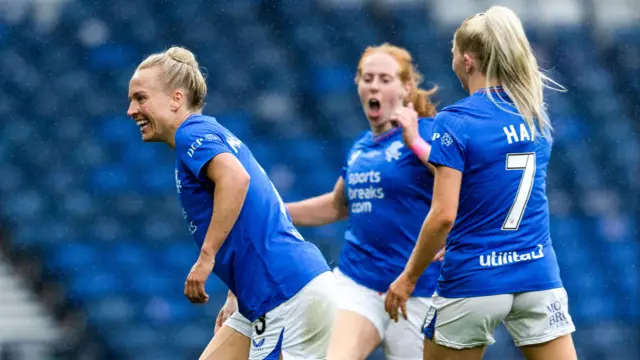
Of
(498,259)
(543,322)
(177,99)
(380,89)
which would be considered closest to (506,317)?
(543,322)

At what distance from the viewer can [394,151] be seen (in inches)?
225

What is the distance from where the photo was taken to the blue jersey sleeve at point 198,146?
4160 millimetres

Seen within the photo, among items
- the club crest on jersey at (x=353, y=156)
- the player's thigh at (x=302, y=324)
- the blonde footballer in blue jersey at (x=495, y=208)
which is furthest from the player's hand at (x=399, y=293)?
the club crest on jersey at (x=353, y=156)

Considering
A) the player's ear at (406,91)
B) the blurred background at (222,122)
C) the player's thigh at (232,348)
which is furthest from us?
the blurred background at (222,122)

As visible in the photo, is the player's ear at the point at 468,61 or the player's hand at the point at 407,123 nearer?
the player's ear at the point at 468,61

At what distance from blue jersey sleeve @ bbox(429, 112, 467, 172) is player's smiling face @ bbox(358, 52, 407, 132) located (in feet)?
5.23

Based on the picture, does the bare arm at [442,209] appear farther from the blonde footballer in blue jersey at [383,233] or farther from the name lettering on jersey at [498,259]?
the blonde footballer in blue jersey at [383,233]

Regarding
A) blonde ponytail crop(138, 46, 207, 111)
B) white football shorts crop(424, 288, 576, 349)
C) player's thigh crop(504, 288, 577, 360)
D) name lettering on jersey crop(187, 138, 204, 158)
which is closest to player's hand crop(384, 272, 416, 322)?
white football shorts crop(424, 288, 576, 349)

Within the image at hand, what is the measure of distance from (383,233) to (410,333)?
0.54 meters

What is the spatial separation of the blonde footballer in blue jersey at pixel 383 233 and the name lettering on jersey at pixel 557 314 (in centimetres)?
131

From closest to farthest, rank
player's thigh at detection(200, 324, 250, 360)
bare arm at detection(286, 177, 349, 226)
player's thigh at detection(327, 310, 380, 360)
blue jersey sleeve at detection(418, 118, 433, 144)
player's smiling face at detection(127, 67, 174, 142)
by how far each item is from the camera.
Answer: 1. player's smiling face at detection(127, 67, 174, 142)
2. player's thigh at detection(200, 324, 250, 360)
3. player's thigh at detection(327, 310, 380, 360)
4. blue jersey sleeve at detection(418, 118, 433, 144)
5. bare arm at detection(286, 177, 349, 226)

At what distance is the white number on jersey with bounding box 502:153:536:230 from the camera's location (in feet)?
14.1

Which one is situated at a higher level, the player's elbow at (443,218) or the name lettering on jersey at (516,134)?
the name lettering on jersey at (516,134)

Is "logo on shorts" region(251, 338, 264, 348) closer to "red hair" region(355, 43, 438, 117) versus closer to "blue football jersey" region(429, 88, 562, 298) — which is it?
"blue football jersey" region(429, 88, 562, 298)
